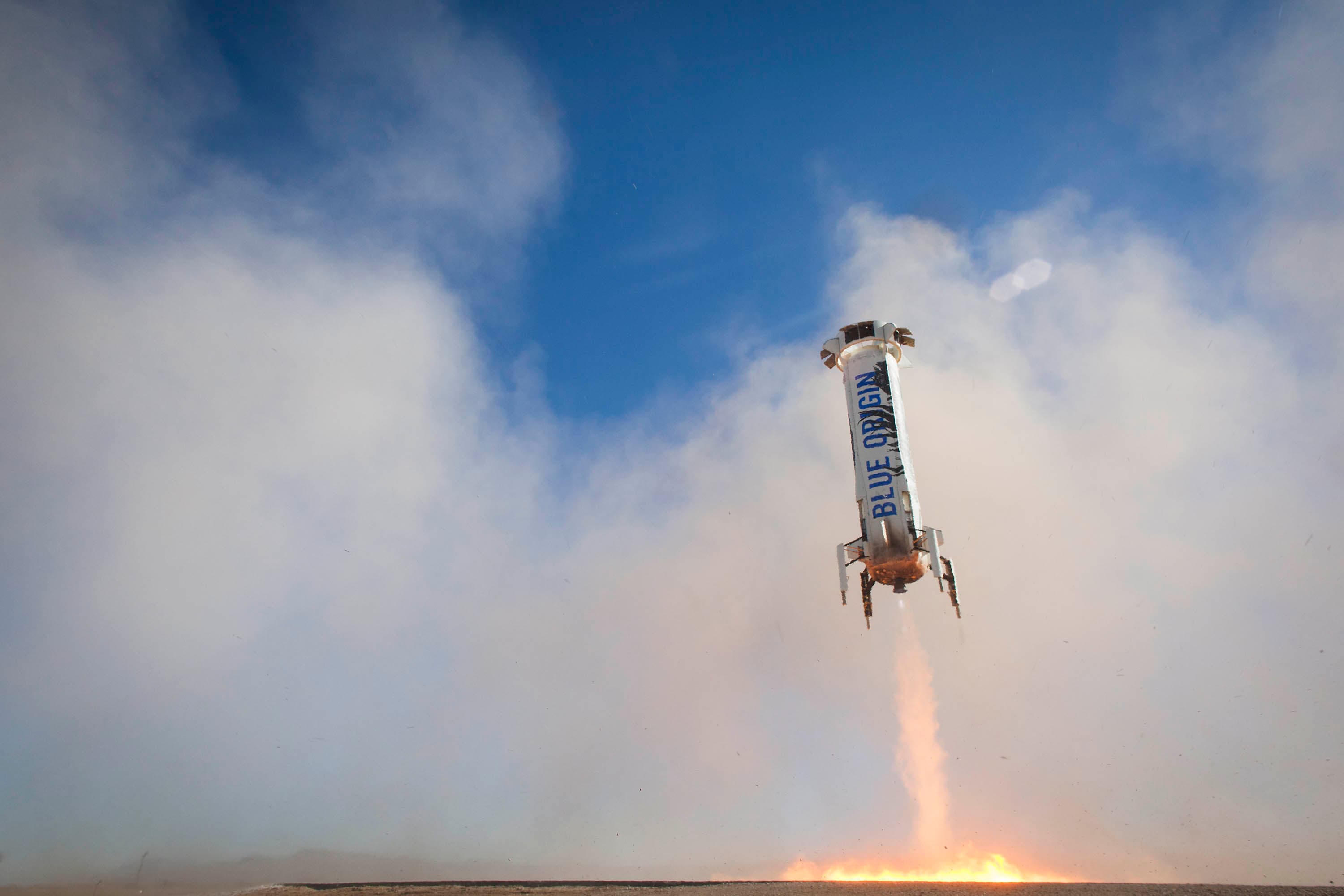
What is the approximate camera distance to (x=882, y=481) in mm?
26203

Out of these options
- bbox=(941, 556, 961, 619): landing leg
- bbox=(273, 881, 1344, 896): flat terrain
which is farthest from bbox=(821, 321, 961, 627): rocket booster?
bbox=(273, 881, 1344, 896): flat terrain

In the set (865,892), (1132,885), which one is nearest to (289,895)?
(865,892)

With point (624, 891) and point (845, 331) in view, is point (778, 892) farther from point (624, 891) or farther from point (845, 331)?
point (845, 331)

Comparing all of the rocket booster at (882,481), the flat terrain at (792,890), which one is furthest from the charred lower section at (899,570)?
the flat terrain at (792,890)

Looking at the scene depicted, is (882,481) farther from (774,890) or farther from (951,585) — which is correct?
(774,890)

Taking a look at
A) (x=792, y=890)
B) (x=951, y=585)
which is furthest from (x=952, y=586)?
(x=792, y=890)

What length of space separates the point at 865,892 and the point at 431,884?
26667 mm

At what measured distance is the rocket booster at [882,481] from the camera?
25.4m

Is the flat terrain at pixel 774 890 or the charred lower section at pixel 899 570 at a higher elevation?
the charred lower section at pixel 899 570

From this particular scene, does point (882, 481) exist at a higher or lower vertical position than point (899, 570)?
higher

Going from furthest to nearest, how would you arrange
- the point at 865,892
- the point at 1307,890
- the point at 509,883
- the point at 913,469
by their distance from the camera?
the point at 509,883 < the point at 865,892 < the point at 913,469 < the point at 1307,890

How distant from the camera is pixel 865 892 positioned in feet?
95.5

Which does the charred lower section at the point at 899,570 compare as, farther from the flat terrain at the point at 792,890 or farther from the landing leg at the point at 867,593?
the flat terrain at the point at 792,890

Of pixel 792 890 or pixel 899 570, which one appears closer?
pixel 899 570
